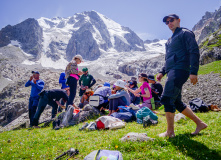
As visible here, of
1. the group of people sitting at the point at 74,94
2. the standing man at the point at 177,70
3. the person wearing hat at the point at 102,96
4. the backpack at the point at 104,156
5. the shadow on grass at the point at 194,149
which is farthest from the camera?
the person wearing hat at the point at 102,96

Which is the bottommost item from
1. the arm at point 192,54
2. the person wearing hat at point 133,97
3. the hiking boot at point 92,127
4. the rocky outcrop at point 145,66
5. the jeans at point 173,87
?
the hiking boot at point 92,127

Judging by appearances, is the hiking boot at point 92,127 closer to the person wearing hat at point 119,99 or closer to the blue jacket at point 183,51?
the person wearing hat at point 119,99

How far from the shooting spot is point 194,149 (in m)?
3.64

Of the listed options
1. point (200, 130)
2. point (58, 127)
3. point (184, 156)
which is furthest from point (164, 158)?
point (58, 127)

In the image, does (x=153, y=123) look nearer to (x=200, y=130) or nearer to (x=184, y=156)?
(x=200, y=130)

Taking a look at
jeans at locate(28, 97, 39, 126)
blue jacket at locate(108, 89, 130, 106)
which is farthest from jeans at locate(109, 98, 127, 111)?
jeans at locate(28, 97, 39, 126)

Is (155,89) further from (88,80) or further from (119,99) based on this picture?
(88,80)

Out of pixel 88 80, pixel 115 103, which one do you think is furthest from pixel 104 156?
pixel 88 80

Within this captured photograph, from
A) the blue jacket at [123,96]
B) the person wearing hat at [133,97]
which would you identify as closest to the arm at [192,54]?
the blue jacket at [123,96]

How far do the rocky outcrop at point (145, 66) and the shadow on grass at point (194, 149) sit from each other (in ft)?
523

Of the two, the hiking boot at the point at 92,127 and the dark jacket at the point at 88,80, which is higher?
the dark jacket at the point at 88,80

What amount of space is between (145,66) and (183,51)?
179038 millimetres

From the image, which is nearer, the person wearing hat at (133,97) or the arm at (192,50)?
the arm at (192,50)

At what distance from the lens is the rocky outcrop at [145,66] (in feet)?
536
